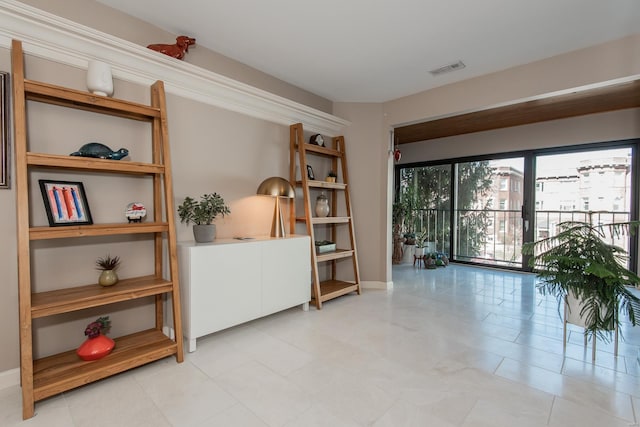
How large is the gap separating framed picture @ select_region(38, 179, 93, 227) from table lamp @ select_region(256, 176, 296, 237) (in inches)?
56.8

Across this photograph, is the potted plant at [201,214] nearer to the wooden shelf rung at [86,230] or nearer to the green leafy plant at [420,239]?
the wooden shelf rung at [86,230]

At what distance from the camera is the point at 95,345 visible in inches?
76.7

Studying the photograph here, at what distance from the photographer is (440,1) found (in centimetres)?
213

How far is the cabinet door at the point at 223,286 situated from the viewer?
2.35m

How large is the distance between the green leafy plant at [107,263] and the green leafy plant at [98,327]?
35 centimetres

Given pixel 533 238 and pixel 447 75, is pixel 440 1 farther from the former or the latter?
pixel 533 238

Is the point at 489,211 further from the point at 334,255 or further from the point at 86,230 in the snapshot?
the point at 86,230

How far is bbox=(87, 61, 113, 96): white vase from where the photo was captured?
2.03 m

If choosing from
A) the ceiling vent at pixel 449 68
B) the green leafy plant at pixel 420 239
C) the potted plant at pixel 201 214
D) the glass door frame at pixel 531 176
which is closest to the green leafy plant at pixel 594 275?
the glass door frame at pixel 531 176

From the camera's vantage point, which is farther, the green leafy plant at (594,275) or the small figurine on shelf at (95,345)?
the green leafy plant at (594,275)

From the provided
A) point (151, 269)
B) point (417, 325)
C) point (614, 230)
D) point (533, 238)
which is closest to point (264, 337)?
point (151, 269)

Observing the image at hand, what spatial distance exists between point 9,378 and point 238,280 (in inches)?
59.7

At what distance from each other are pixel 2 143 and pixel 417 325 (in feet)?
11.3

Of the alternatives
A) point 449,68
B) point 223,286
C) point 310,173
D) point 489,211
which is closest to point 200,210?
point 223,286
